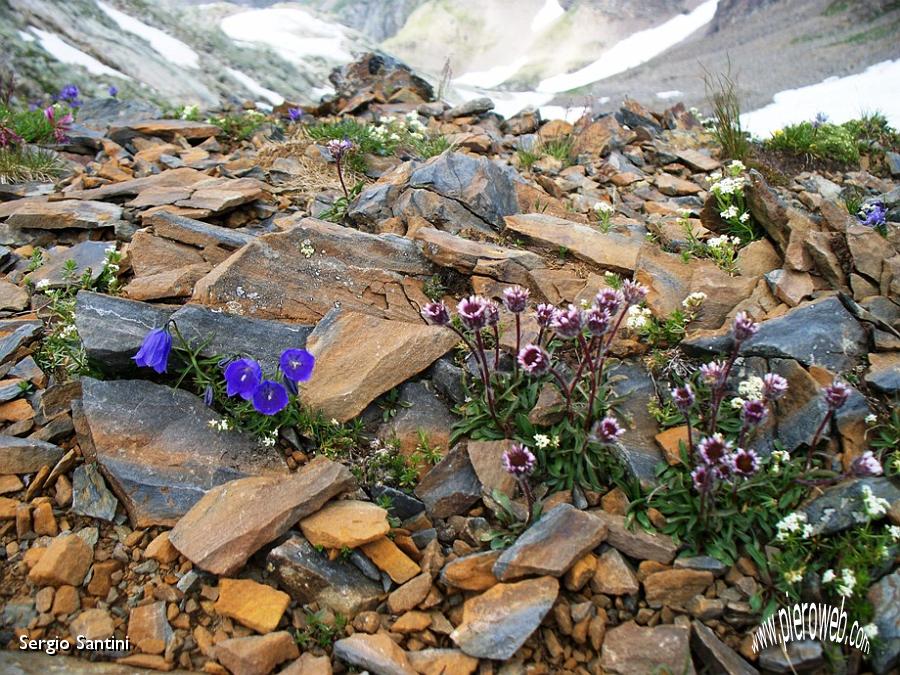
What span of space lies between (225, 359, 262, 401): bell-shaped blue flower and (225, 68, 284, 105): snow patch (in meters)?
25.2

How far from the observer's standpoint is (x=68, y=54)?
17.8 m

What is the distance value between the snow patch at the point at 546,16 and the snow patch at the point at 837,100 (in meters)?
28.9

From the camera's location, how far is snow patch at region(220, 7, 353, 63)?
3716cm

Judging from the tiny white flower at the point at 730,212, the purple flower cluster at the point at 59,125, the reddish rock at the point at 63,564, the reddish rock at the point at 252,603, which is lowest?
the reddish rock at the point at 252,603

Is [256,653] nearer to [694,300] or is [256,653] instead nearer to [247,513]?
[247,513]

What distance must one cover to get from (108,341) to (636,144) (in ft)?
24.3

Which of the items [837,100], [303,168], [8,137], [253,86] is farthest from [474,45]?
[303,168]

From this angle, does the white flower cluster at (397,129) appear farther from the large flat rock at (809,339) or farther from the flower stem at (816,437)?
the flower stem at (816,437)

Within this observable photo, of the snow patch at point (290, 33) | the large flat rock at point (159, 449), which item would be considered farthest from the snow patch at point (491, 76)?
the large flat rock at point (159, 449)

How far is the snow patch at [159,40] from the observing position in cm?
2469

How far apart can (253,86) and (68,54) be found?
10.2 meters

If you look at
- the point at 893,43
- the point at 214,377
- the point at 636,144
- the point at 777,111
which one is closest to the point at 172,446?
the point at 214,377

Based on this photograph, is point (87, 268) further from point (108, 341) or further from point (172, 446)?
point (172, 446)

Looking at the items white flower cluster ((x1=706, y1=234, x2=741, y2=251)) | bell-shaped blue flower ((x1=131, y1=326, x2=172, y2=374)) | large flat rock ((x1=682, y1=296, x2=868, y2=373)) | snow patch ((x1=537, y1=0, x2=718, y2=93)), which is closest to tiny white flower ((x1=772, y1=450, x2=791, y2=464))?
large flat rock ((x1=682, y1=296, x2=868, y2=373))
